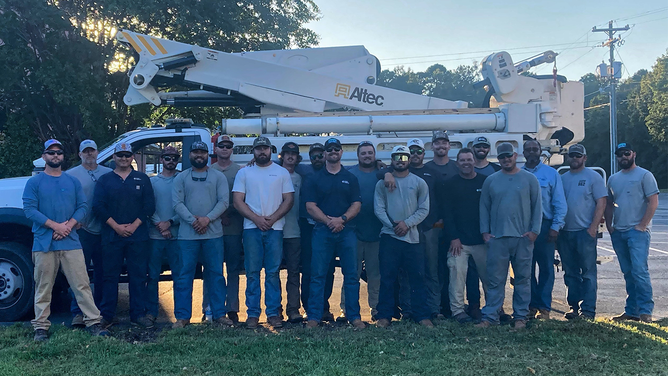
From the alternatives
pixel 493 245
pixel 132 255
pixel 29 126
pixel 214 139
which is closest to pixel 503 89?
pixel 493 245

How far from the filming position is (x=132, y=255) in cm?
579

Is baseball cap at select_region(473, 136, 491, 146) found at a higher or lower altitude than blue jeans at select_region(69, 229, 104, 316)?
higher

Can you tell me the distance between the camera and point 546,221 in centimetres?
606

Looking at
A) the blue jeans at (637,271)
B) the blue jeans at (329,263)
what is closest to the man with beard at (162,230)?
the blue jeans at (329,263)

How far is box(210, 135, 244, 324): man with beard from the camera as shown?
20.0 feet

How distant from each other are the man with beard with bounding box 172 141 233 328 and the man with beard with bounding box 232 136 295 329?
0.26m

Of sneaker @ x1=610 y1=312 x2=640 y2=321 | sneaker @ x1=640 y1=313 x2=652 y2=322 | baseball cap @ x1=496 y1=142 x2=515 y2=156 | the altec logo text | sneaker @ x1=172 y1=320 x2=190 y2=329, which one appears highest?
the altec logo text

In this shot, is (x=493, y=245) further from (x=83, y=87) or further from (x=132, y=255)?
(x=83, y=87)

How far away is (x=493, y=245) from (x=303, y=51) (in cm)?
413

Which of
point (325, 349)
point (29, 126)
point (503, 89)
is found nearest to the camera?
point (325, 349)

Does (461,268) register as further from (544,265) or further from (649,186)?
(649,186)

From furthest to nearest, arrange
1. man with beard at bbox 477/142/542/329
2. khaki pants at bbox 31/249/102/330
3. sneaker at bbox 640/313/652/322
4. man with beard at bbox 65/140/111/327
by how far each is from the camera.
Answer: sneaker at bbox 640/313/652/322
man with beard at bbox 65/140/111/327
man with beard at bbox 477/142/542/329
khaki pants at bbox 31/249/102/330

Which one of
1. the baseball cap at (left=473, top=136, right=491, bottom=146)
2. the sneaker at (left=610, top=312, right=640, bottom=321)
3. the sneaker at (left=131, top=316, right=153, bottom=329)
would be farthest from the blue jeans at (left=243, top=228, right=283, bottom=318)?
the sneaker at (left=610, top=312, right=640, bottom=321)

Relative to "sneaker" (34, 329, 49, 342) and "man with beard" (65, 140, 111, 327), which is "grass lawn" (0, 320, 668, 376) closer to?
"sneaker" (34, 329, 49, 342)
